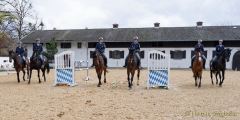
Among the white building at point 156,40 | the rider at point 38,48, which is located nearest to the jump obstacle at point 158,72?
the rider at point 38,48

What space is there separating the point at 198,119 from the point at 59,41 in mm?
41958

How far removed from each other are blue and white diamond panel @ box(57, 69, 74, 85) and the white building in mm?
25545

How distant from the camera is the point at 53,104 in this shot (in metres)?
11.9

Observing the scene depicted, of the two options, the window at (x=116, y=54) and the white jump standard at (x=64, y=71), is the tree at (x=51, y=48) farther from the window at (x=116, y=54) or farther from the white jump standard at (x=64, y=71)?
the white jump standard at (x=64, y=71)

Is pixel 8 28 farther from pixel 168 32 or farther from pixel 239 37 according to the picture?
pixel 239 37

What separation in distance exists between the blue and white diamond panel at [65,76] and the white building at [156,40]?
2555 cm

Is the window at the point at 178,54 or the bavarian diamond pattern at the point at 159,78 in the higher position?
the window at the point at 178,54

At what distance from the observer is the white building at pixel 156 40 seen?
1774 inches

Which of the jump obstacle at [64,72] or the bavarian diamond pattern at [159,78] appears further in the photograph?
the jump obstacle at [64,72]

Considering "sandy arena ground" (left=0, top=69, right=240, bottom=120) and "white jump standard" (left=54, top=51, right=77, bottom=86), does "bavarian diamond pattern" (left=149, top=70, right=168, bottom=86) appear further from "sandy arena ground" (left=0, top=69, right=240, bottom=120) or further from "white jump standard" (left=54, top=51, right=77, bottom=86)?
"white jump standard" (left=54, top=51, right=77, bottom=86)

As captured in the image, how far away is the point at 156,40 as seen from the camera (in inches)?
1827

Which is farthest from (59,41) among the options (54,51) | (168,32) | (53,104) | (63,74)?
(53,104)

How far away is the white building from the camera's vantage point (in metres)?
45.1

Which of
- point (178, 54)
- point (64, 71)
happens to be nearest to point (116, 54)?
point (178, 54)
